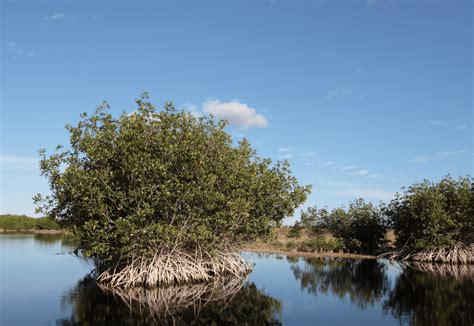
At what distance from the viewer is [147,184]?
29.6 m

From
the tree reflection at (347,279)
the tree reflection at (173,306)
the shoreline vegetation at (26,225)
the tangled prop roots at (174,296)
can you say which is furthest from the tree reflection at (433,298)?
the shoreline vegetation at (26,225)

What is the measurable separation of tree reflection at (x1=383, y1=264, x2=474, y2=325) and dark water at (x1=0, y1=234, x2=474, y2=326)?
0.05 meters

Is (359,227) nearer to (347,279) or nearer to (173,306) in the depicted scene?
(347,279)

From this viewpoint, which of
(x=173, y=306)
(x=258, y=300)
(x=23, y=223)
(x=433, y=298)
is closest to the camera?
(x=173, y=306)

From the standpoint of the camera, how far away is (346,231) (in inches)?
2480

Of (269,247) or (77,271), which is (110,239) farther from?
(269,247)

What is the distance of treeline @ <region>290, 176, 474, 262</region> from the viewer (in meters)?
50.3

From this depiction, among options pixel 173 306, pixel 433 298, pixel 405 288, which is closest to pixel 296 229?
pixel 405 288

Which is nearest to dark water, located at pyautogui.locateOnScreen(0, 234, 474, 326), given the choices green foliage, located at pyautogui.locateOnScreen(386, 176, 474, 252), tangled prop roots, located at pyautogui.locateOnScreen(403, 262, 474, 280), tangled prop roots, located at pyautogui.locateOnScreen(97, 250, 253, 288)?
tangled prop roots, located at pyautogui.locateOnScreen(403, 262, 474, 280)

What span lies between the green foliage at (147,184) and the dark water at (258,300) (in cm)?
415

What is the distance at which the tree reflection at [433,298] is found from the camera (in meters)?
22.3

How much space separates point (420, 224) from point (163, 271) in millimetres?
35554

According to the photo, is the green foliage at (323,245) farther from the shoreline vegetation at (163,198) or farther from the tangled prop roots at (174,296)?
the tangled prop roots at (174,296)

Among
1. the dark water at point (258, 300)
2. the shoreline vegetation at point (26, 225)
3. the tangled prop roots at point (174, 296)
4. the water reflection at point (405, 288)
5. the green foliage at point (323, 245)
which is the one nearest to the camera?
the dark water at point (258, 300)
